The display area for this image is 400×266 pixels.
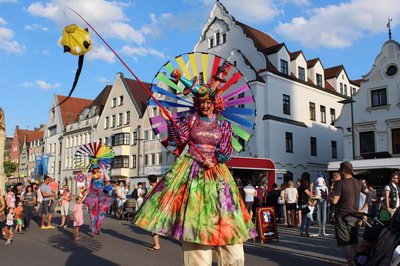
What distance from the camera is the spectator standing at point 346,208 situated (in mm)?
7094

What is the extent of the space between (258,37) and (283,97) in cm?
780

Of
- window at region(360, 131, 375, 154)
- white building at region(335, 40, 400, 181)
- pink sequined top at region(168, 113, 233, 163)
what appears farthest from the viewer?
window at region(360, 131, 375, 154)

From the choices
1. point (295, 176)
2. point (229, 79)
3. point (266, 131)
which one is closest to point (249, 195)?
point (229, 79)

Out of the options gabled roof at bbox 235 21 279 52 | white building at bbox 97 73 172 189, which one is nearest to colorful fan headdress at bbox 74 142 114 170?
gabled roof at bbox 235 21 279 52

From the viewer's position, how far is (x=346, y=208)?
7359 mm

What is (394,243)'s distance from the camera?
4.92 m

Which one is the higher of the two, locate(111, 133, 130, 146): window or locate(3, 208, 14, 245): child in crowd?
locate(111, 133, 130, 146): window

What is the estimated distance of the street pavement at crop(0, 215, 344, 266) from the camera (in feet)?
28.4

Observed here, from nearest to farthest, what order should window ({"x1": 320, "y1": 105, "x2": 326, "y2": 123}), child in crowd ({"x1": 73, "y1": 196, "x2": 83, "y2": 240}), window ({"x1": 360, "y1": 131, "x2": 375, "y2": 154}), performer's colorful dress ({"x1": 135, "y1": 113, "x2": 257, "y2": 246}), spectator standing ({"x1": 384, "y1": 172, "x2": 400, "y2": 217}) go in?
performer's colorful dress ({"x1": 135, "y1": 113, "x2": 257, "y2": 246}), spectator standing ({"x1": 384, "y1": 172, "x2": 400, "y2": 217}), child in crowd ({"x1": 73, "y1": 196, "x2": 83, "y2": 240}), window ({"x1": 360, "y1": 131, "x2": 375, "y2": 154}), window ({"x1": 320, "y1": 105, "x2": 326, "y2": 123})

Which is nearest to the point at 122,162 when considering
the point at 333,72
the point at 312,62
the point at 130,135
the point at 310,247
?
the point at 130,135

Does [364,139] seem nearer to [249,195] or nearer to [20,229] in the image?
[249,195]

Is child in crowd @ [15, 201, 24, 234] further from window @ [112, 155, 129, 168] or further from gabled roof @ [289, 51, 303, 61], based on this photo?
window @ [112, 155, 129, 168]

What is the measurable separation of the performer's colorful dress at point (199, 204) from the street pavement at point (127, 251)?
3.83 m

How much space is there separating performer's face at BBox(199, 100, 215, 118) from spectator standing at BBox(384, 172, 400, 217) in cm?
Answer: 663
